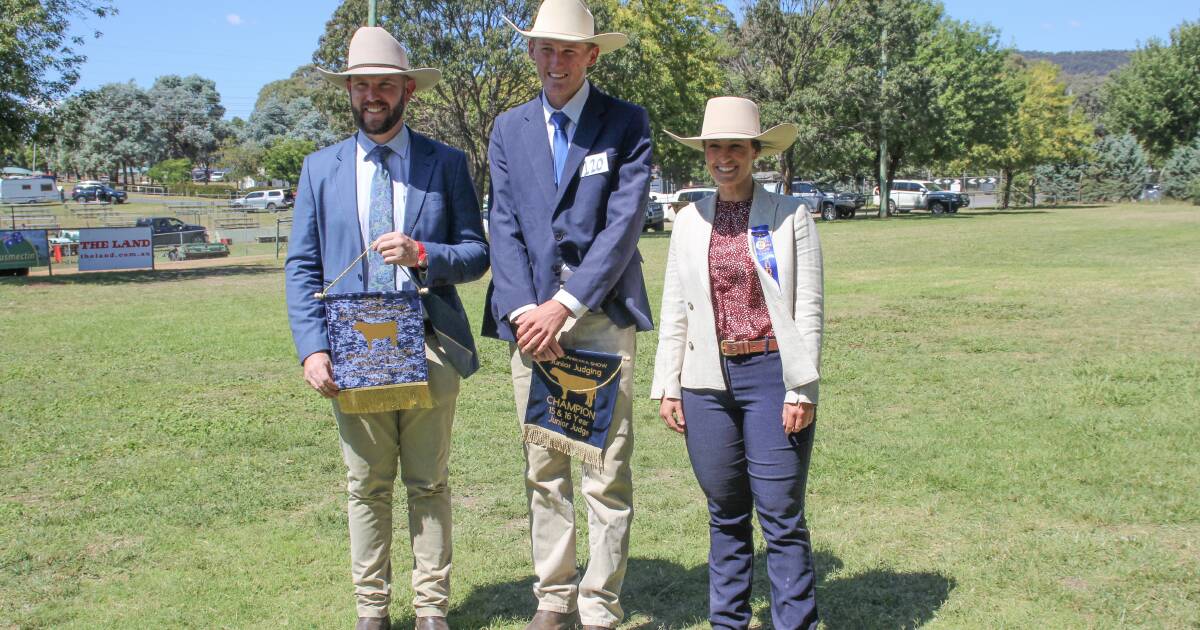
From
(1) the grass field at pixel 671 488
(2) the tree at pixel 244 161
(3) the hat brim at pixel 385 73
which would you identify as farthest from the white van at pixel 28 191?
(3) the hat brim at pixel 385 73

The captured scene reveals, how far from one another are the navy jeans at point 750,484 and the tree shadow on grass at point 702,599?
42 cm

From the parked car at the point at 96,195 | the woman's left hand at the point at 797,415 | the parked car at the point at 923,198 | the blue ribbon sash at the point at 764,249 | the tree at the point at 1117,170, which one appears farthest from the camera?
the parked car at the point at 96,195

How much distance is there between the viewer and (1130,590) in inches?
165

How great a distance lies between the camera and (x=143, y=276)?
23.7m

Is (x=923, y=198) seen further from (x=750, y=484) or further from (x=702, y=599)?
(x=750, y=484)

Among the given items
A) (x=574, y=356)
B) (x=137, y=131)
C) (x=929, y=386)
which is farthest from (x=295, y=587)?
(x=137, y=131)

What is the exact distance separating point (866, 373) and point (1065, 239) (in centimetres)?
2173

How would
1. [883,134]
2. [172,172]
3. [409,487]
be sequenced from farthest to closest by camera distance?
[172,172] → [883,134] → [409,487]

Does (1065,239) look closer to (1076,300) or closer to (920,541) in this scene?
(1076,300)

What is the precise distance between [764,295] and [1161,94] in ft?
227

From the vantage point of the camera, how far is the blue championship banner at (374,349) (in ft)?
12.1

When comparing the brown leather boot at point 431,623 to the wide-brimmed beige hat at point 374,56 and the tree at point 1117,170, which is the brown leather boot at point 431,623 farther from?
the tree at point 1117,170

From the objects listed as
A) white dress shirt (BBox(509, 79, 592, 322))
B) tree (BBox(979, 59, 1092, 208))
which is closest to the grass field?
white dress shirt (BBox(509, 79, 592, 322))

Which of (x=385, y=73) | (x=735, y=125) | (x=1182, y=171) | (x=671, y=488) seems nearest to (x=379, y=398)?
(x=385, y=73)
